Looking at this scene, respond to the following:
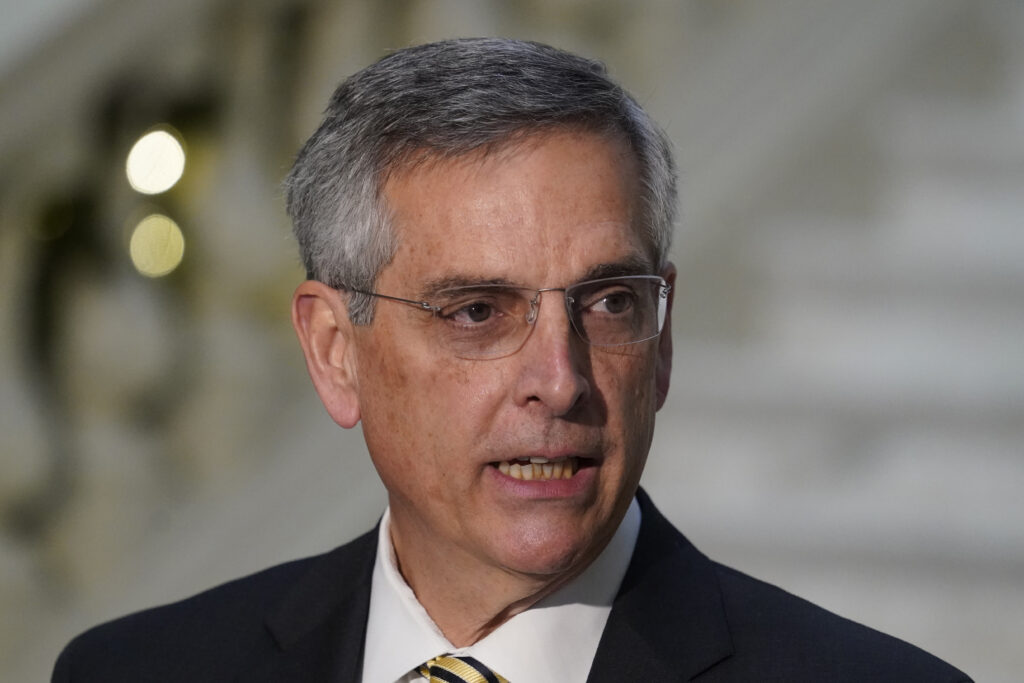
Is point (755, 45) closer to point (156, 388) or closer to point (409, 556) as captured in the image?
point (156, 388)

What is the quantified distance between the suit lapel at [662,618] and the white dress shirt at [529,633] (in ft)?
0.09

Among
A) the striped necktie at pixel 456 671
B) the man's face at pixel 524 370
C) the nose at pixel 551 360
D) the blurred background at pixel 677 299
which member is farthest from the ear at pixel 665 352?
the blurred background at pixel 677 299

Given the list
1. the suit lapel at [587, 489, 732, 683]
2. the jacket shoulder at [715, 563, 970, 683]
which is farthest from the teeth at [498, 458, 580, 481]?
the jacket shoulder at [715, 563, 970, 683]

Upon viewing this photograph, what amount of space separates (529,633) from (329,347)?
0.52 metres

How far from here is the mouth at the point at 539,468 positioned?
1.98 meters

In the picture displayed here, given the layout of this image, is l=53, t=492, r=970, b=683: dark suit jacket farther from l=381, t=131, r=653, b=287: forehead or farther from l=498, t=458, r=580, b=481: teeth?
l=381, t=131, r=653, b=287: forehead

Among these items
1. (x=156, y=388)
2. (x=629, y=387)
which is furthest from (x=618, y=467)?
(x=156, y=388)

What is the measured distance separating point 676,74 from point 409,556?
196 centimetres

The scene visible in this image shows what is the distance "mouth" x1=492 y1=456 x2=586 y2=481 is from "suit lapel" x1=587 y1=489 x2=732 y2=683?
0.24 meters

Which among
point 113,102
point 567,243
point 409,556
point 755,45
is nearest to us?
point 567,243

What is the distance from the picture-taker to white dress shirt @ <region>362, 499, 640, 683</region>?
2.06m

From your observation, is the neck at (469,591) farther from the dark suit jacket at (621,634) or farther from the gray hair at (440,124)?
the gray hair at (440,124)

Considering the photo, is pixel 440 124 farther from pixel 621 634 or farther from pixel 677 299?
pixel 677 299

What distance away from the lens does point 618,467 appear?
6.60ft
